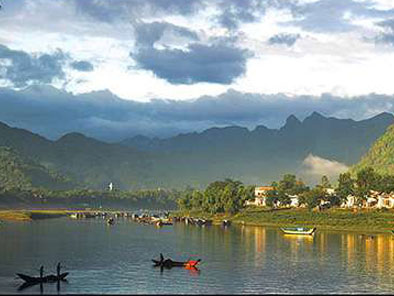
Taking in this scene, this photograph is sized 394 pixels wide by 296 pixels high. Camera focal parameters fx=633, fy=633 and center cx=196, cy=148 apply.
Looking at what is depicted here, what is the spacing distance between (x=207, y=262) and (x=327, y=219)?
8558 cm

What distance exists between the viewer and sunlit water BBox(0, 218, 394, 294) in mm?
69062

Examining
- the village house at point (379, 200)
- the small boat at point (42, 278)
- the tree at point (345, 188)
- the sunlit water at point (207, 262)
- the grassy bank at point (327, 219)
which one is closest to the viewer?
the small boat at point (42, 278)

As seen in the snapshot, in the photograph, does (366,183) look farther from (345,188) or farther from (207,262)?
(207,262)

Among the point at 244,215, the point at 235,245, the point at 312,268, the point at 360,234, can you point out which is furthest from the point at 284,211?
the point at 312,268

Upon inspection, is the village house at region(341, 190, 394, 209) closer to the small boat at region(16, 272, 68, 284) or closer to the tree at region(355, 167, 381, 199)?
the tree at region(355, 167, 381, 199)

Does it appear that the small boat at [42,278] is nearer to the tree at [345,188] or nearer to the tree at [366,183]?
the tree at [366,183]

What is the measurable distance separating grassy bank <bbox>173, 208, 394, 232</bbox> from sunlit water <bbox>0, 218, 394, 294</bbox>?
15.9m

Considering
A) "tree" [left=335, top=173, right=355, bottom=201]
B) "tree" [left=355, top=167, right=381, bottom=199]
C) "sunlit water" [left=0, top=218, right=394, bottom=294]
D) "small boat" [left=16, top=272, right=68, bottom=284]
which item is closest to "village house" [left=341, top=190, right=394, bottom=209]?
"tree" [left=335, top=173, right=355, bottom=201]

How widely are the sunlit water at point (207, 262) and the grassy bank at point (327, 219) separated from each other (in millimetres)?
15855

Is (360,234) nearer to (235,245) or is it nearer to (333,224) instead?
(333,224)

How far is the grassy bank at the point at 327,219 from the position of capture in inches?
6255

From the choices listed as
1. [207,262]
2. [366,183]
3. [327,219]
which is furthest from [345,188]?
[207,262]

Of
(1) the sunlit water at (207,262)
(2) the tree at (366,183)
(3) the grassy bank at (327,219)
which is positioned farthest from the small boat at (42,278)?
(2) the tree at (366,183)

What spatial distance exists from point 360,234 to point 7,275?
9341 cm
